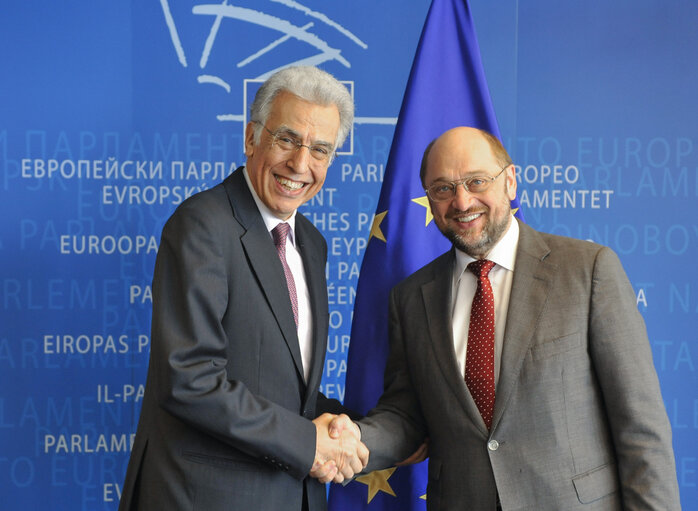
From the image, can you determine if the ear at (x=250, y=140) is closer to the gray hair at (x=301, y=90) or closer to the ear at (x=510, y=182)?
the gray hair at (x=301, y=90)

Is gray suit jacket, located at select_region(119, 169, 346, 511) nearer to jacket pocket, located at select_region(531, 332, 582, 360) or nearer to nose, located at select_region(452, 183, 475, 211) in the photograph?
nose, located at select_region(452, 183, 475, 211)

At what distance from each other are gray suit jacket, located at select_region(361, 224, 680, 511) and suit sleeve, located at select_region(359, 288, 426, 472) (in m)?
0.28

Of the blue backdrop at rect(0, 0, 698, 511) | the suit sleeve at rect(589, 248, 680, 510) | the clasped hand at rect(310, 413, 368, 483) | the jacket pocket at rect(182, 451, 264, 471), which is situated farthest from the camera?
the blue backdrop at rect(0, 0, 698, 511)

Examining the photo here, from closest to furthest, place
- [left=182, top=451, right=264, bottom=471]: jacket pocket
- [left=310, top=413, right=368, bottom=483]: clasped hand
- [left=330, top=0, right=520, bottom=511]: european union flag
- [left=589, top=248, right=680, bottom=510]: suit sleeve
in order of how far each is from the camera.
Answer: [left=589, top=248, right=680, bottom=510]: suit sleeve, [left=182, top=451, right=264, bottom=471]: jacket pocket, [left=310, top=413, right=368, bottom=483]: clasped hand, [left=330, top=0, right=520, bottom=511]: european union flag

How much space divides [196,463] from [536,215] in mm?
2169

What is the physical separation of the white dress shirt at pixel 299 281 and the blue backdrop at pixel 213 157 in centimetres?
101

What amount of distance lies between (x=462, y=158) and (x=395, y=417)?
0.95m

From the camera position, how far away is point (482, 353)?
6.97 ft

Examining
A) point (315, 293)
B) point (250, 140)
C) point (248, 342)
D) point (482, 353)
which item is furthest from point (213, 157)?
point (482, 353)

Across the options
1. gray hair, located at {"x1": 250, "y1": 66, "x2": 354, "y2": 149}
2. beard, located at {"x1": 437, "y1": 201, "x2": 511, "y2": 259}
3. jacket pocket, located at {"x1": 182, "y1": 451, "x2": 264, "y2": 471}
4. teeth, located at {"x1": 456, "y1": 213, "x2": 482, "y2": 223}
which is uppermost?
gray hair, located at {"x1": 250, "y1": 66, "x2": 354, "y2": 149}

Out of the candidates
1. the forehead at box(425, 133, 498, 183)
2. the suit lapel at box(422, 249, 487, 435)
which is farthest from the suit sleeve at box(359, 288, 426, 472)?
the forehead at box(425, 133, 498, 183)

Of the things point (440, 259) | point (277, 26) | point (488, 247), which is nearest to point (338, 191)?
point (277, 26)

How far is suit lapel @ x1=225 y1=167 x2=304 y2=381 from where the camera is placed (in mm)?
2154

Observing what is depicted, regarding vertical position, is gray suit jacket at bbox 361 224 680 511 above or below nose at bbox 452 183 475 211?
below
